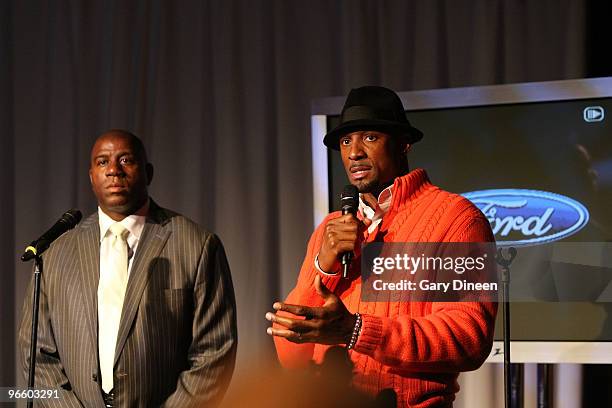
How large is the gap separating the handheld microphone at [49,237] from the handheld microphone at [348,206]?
826mm

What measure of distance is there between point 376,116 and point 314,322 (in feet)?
2.14

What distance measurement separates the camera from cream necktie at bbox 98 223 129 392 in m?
2.56

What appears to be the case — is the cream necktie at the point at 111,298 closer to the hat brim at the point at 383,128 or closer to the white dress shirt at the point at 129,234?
the white dress shirt at the point at 129,234

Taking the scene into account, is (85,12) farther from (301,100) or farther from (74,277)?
(74,277)

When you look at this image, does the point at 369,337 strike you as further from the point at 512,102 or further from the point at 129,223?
the point at 512,102

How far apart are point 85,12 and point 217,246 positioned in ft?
7.86

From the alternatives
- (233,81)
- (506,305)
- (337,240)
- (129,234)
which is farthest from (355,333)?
(233,81)

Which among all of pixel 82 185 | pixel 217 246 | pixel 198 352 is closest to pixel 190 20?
pixel 82 185

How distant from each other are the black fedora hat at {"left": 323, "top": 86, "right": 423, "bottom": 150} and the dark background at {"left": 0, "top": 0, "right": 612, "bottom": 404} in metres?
1.74

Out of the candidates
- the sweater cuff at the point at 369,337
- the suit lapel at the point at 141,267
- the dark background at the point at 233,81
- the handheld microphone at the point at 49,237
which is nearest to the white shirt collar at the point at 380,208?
the sweater cuff at the point at 369,337

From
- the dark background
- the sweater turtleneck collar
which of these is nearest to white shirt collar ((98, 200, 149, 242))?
the sweater turtleneck collar

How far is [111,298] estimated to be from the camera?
261 cm

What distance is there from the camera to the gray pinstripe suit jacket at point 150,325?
2.54m

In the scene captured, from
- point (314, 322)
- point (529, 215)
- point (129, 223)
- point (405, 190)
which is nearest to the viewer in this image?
point (314, 322)
